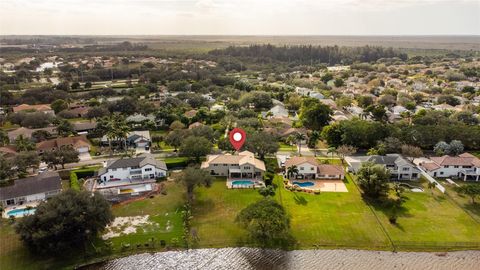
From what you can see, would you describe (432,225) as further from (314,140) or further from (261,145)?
(314,140)

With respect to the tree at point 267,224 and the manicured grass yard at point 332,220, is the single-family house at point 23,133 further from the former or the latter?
the tree at point 267,224

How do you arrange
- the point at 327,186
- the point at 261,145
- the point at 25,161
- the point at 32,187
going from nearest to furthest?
1. the point at 32,187
2. the point at 327,186
3. the point at 25,161
4. the point at 261,145

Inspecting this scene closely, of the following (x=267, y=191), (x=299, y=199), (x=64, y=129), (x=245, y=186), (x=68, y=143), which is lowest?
(x=299, y=199)

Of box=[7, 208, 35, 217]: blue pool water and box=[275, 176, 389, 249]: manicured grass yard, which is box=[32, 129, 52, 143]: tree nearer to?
box=[7, 208, 35, 217]: blue pool water

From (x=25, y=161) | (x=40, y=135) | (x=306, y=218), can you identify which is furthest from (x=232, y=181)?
(x=40, y=135)

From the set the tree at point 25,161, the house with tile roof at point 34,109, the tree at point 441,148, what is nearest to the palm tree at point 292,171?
the tree at point 441,148

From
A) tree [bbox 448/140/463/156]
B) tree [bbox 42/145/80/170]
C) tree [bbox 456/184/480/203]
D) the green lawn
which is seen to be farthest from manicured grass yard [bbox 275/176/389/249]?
tree [bbox 42/145/80/170]
